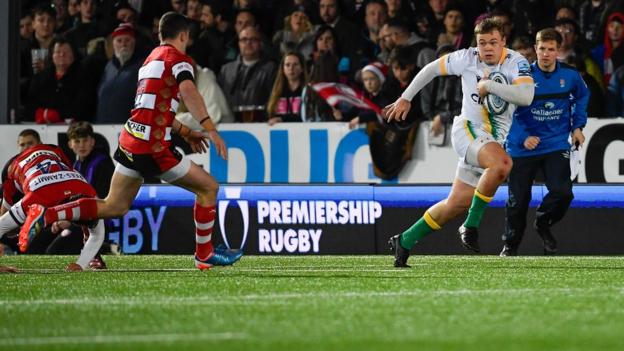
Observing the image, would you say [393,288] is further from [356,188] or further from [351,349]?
[356,188]

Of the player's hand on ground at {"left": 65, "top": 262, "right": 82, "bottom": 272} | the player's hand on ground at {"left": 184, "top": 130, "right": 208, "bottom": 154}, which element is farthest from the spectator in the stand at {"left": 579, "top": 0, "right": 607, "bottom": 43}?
the player's hand on ground at {"left": 65, "top": 262, "right": 82, "bottom": 272}

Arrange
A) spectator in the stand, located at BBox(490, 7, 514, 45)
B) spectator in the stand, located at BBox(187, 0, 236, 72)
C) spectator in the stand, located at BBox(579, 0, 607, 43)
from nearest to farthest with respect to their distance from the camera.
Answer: spectator in the stand, located at BBox(490, 7, 514, 45) → spectator in the stand, located at BBox(579, 0, 607, 43) → spectator in the stand, located at BBox(187, 0, 236, 72)

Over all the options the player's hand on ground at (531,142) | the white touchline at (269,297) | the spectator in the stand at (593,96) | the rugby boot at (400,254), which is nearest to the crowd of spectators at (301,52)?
the spectator in the stand at (593,96)

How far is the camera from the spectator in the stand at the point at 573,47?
15.2m

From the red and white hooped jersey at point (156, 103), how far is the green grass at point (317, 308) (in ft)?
3.22

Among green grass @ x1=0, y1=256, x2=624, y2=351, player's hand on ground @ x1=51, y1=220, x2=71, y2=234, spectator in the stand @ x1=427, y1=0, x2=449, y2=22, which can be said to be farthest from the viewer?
spectator in the stand @ x1=427, y1=0, x2=449, y2=22

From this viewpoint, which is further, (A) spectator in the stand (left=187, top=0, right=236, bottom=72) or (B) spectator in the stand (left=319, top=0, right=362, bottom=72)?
(A) spectator in the stand (left=187, top=0, right=236, bottom=72)

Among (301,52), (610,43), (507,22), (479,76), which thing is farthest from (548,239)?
(301,52)

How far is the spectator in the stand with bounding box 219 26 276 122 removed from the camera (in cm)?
1625

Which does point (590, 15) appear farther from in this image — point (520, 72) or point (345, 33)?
point (520, 72)

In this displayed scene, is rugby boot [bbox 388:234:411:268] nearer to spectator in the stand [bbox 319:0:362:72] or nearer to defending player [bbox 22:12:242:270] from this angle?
defending player [bbox 22:12:242:270]

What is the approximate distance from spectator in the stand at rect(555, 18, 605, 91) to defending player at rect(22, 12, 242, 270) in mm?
5410

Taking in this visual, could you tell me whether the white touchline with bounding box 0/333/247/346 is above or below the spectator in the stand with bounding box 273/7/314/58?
below

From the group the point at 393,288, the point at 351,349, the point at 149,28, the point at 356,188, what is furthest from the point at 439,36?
the point at 351,349
